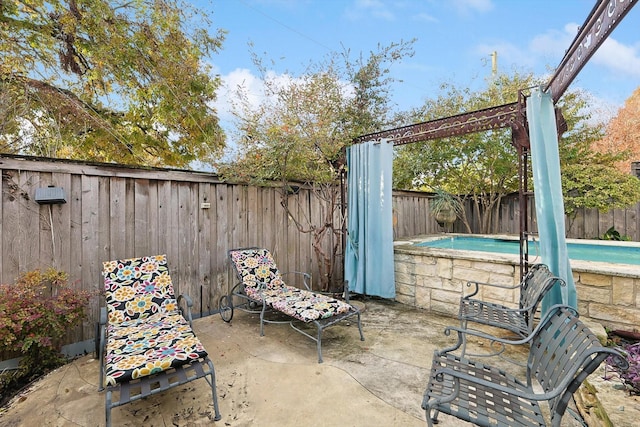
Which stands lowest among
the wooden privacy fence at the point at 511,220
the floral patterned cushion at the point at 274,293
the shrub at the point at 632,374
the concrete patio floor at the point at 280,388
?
the concrete patio floor at the point at 280,388

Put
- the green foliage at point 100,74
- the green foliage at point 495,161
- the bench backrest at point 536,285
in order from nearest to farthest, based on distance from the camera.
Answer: the bench backrest at point 536,285, the green foliage at point 100,74, the green foliage at point 495,161

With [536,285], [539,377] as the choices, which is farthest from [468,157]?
[539,377]

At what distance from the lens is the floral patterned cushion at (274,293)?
311 centimetres

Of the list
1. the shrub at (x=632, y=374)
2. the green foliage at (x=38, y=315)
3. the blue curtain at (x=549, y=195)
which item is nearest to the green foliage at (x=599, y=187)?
the blue curtain at (x=549, y=195)

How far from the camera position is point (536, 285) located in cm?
260

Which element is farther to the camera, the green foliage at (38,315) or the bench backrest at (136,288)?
the bench backrest at (136,288)

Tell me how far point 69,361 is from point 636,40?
14.4 metres

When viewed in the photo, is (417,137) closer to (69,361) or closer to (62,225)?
(62,225)

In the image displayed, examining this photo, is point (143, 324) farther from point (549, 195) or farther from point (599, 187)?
point (599, 187)

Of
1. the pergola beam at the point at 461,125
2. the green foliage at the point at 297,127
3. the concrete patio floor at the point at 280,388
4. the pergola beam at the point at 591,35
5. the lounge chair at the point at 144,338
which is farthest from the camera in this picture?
the green foliage at the point at 297,127

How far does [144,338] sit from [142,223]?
5.00 ft

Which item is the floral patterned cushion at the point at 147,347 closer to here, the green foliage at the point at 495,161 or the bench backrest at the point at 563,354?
the bench backrest at the point at 563,354

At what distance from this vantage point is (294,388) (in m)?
2.40

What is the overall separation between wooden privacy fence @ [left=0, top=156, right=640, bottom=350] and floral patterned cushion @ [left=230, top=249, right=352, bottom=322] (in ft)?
1.37
